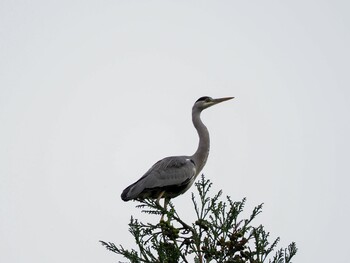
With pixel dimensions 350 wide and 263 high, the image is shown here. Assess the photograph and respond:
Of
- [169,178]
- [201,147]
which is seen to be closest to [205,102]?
[201,147]

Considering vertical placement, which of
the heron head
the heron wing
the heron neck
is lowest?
the heron wing

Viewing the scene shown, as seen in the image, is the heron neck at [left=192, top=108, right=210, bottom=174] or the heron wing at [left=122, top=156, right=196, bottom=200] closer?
the heron wing at [left=122, top=156, right=196, bottom=200]

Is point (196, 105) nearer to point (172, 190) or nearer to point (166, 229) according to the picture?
point (172, 190)

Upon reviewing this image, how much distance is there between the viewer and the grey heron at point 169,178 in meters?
9.09

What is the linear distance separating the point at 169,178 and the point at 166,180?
7 centimetres

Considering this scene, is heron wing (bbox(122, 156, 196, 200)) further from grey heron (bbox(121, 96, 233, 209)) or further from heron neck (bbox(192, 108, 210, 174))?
heron neck (bbox(192, 108, 210, 174))

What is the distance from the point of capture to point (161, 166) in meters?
9.80

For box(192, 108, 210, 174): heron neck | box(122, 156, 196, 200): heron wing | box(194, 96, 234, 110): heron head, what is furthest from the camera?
box(194, 96, 234, 110): heron head

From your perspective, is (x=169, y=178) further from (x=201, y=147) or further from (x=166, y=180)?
(x=201, y=147)

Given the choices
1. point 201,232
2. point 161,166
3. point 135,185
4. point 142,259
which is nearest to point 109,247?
point 142,259

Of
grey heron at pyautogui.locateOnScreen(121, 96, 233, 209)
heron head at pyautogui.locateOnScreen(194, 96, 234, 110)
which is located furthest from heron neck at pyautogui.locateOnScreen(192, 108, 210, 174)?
heron head at pyautogui.locateOnScreen(194, 96, 234, 110)

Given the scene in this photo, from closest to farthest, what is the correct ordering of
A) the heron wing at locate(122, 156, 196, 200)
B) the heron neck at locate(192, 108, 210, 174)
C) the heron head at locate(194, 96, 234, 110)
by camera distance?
the heron wing at locate(122, 156, 196, 200)
the heron neck at locate(192, 108, 210, 174)
the heron head at locate(194, 96, 234, 110)

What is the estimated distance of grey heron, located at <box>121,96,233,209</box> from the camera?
909 centimetres

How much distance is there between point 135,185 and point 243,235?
328 centimetres
